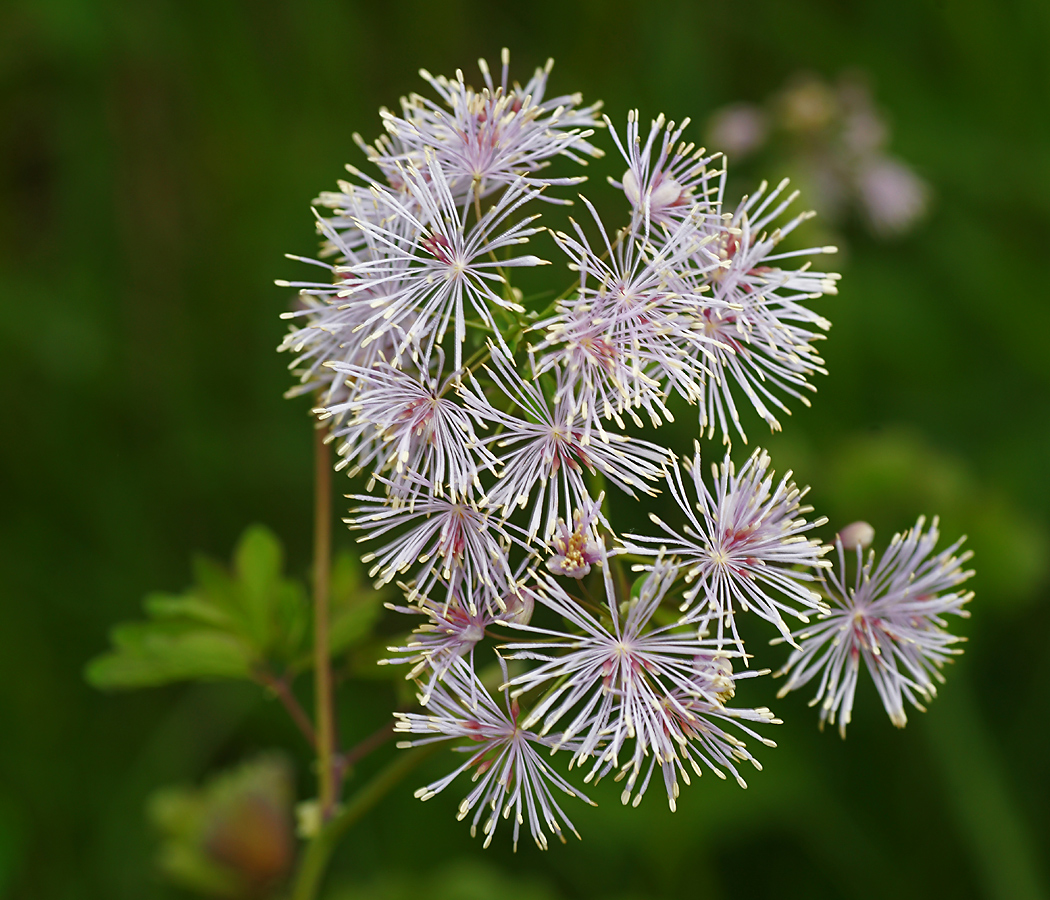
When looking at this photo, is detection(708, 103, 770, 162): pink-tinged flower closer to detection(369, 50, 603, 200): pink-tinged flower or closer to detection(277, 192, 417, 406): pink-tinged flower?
detection(369, 50, 603, 200): pink-tinged flower

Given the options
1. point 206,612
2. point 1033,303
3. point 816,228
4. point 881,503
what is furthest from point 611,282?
point 1033,303

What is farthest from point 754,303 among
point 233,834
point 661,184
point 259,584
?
point 233,834

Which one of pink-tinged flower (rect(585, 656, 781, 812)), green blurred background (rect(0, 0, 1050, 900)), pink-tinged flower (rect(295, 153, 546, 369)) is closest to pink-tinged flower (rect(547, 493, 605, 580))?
pink-tinged flower (rect(585, 656, 781, 812))

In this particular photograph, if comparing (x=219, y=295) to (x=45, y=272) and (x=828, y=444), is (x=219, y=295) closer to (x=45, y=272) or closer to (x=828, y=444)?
(x=45, y=272)

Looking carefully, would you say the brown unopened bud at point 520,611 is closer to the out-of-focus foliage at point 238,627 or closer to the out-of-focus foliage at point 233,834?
the out-of-focus foliage at point 238,627

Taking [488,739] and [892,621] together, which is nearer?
[488,739]

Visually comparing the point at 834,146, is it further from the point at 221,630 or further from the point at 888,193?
the point at 221,630

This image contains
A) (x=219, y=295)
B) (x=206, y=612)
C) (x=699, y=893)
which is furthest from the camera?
(x=219, y=295)
